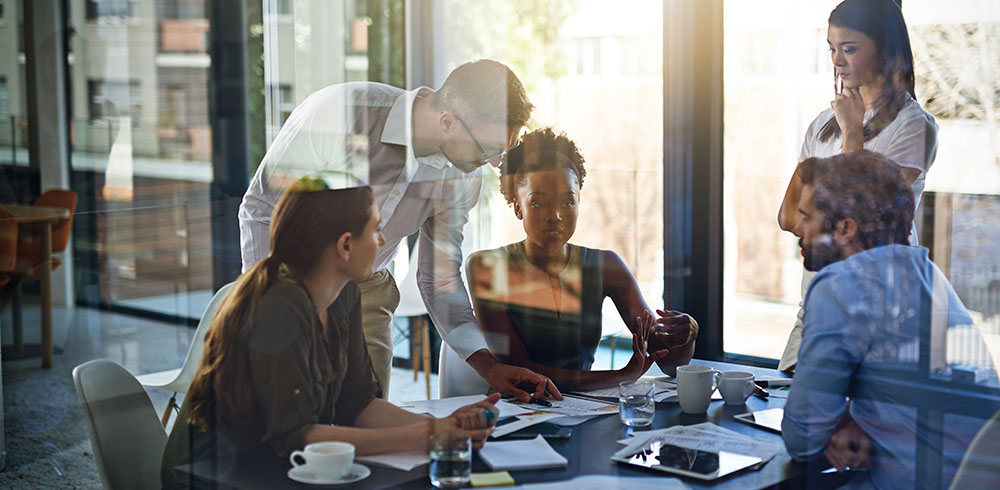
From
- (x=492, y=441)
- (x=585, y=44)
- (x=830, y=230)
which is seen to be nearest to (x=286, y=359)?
(x=492, y=441)

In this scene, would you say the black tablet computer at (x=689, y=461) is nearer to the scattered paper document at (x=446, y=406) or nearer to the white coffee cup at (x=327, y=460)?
the scattered paper document at (x=446, y=406)

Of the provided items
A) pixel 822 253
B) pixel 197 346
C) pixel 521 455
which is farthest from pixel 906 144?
pixel 197 346

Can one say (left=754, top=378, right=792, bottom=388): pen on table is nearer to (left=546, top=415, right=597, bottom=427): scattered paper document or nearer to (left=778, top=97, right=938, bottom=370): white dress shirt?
(left=778, top=97, right=938, bottom=370): white dress shirt

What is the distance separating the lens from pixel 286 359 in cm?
149

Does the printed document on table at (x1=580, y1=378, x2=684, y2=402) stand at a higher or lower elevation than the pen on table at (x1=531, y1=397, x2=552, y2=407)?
lower

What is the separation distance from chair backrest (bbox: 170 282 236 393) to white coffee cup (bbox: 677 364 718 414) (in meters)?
0.92

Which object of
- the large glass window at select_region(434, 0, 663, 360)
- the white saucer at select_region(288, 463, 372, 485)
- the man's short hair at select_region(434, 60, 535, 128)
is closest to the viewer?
the white saucer at select_region(288, 463, 372, 485)

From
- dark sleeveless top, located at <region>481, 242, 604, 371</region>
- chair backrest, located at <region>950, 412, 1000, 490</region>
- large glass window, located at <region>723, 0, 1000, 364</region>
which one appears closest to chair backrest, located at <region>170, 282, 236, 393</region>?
dark sleeveless top, located at <region>481, 242, 604, 371</region>

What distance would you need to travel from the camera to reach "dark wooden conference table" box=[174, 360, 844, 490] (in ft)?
4.35

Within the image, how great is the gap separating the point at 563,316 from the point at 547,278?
11 centimetres

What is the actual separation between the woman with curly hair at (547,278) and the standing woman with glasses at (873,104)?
17.5 inches

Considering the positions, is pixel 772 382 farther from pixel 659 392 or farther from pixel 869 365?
pixel 869 365

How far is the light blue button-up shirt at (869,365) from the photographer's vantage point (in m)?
1.50

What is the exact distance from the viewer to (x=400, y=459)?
1.40 meters
